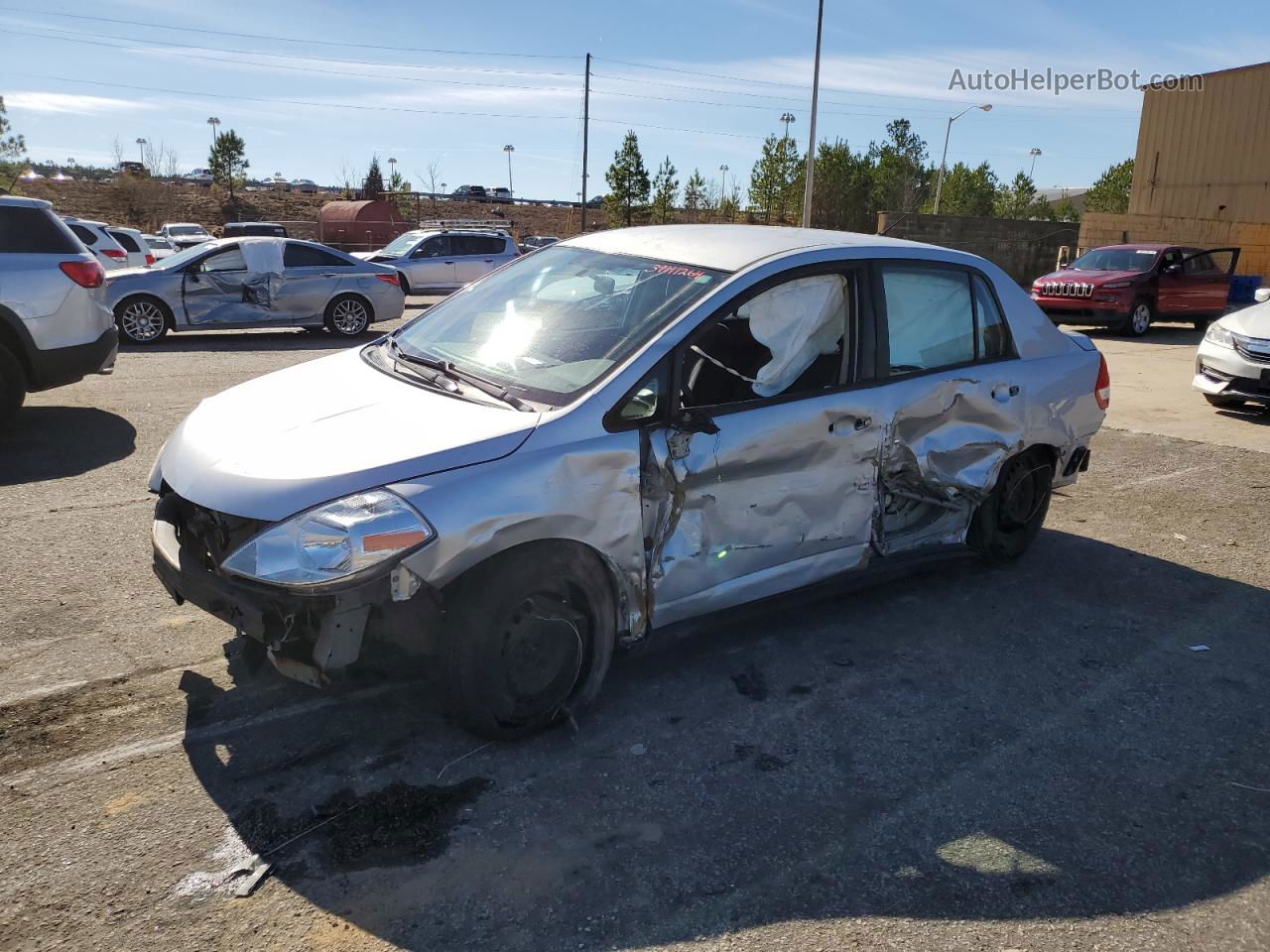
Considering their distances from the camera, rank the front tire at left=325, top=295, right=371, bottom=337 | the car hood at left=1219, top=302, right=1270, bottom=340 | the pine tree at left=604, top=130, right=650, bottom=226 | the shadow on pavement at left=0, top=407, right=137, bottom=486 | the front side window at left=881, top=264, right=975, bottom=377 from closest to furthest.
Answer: the front side window at left=881, top=264, right=975, bottom=377, the shadow on pavement at left=0, top=407, right=137, bottom=486, the car hood at left=1219, top=302, right=1270, bottom=340, the front tire at left=325, top=295, right=371, bottom=337, the pine tree at left=604, top=130, right=650, bottom=226

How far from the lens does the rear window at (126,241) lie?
20.3 m

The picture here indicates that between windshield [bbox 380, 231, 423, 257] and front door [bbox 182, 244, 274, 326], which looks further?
windshield [bbox 380, 231, 423, 257]

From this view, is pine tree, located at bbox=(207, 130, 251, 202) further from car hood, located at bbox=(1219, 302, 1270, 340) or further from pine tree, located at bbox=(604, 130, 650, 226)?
car hood, located at bbox=(1219, 302, 1270, 340)

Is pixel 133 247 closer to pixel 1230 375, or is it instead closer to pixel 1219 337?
pixel 1219 337

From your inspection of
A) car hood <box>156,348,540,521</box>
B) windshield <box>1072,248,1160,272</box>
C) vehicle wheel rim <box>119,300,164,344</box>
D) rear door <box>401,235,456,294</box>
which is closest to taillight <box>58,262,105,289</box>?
car hood <box>156,348,540,521</box>

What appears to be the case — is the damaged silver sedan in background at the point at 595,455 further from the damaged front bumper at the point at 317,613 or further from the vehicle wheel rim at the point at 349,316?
the vehicle wheel rim at the point at 349,316

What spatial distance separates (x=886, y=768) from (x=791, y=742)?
0.34m

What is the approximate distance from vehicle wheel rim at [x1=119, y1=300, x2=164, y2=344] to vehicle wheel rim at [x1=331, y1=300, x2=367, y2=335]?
93.8 inches

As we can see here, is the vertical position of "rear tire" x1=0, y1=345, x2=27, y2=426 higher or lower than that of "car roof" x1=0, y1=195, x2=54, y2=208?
lower

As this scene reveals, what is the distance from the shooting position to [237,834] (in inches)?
115

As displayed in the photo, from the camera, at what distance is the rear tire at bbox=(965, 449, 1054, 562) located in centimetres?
525

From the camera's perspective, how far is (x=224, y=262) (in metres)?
13.9

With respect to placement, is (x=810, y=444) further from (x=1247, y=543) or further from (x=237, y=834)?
(x=1247, y=543)

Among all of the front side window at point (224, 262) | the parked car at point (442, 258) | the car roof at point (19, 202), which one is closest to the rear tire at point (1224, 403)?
the car roof at point (19, 202)
